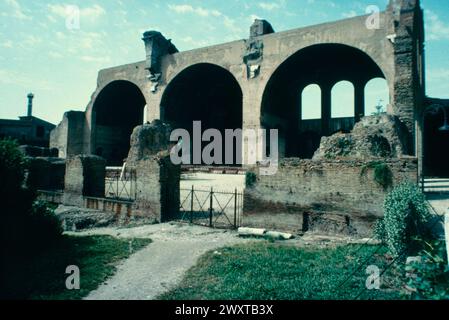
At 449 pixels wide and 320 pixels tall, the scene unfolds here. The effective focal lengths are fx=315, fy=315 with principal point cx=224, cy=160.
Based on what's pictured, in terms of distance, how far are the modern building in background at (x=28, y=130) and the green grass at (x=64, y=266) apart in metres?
33.3

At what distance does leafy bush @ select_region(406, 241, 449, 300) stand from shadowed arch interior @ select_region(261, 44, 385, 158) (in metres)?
14.0

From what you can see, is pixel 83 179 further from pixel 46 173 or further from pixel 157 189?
pixel 46 173

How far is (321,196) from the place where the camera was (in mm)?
7781

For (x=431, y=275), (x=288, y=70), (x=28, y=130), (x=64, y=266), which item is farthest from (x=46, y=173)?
(x=28, y=130)

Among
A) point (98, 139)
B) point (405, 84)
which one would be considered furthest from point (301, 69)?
point (98, 139)

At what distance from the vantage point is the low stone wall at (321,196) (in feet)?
23.5

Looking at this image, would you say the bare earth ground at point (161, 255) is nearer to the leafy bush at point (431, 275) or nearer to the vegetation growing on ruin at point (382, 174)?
the vegetation growing on ruin at point (382, 174)

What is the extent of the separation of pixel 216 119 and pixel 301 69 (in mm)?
9859

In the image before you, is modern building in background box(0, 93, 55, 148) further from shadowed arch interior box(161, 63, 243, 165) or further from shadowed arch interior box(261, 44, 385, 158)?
shadowed arch interior box(261, 44, 385, 158)

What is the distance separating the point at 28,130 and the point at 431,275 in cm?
4255

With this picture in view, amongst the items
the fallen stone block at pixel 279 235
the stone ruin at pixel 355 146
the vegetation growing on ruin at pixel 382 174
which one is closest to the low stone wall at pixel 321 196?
the vegetation growing on ruin at pixel 382 174

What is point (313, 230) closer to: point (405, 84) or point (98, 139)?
point (405, 84)

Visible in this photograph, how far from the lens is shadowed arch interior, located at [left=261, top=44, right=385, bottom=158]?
1909 centimetres

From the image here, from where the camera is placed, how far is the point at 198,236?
26.5 ft
